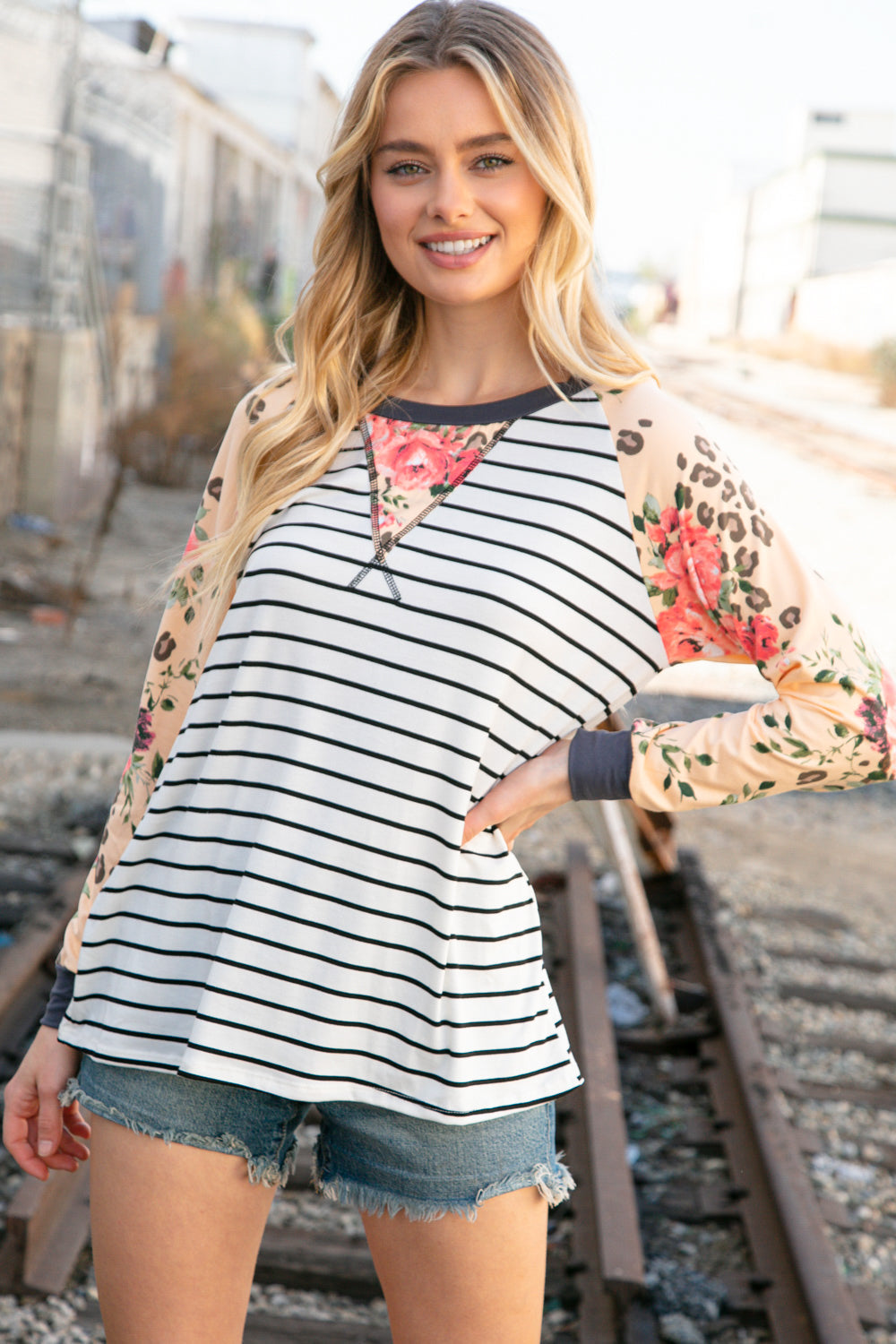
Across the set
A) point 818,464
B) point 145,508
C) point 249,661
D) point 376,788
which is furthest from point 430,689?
point 818,464

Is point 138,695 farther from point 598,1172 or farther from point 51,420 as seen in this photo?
point 598,1172

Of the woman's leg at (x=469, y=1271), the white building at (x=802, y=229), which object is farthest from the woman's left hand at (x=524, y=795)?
the white building at (x=802, y=229)

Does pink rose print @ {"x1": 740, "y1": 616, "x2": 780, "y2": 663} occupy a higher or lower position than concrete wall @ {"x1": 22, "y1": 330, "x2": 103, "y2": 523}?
lower

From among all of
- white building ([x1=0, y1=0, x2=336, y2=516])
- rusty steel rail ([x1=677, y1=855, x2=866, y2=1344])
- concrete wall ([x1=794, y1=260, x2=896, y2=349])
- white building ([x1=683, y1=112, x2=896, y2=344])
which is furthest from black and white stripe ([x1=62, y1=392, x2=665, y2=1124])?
white building ([x1=683, y1=112, x2=896, y2=344])

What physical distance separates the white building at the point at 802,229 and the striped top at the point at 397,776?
47.1m

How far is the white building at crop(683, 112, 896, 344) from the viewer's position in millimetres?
58500

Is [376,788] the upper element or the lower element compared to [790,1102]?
upper

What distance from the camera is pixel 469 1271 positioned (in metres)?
1.65

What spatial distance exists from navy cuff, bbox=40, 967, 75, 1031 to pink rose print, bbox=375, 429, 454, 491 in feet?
2.86

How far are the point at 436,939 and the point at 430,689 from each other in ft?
1.05

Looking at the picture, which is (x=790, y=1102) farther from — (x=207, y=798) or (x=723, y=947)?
(x=207, y=798)

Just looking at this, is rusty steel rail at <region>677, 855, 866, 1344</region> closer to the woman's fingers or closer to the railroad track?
the railroad track

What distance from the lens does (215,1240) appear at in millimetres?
1657

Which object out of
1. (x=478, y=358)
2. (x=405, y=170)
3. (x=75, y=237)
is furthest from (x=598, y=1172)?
(x=75, y=237)
